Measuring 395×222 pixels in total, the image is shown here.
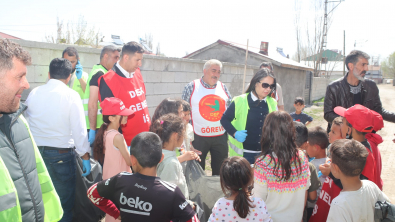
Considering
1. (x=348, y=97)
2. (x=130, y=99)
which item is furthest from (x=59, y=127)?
(x=348, y=97)

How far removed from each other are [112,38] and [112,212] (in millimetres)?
4959

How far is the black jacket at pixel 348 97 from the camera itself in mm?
3334

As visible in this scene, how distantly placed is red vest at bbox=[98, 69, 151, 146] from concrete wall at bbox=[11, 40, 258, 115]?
142 centimetres

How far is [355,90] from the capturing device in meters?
3.39

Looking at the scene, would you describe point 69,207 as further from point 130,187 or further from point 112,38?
point 112,38

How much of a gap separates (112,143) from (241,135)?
1400mm

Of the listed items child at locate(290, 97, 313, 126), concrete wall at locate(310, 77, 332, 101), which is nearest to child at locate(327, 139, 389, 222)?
child at locate(290, 97, 313, 126)

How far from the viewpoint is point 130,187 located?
1.74 metres

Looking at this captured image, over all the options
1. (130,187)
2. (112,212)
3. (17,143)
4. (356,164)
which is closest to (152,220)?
(130,187)

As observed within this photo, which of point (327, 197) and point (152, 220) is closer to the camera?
point (152, 220)

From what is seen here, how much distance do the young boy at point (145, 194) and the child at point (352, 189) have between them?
108cm

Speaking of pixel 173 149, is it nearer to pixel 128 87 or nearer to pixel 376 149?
pixel 128 87

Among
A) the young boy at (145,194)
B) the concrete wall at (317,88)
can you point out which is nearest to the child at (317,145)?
the young boy at (145,194)

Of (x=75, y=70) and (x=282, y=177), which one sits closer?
(x=282, y=177)
